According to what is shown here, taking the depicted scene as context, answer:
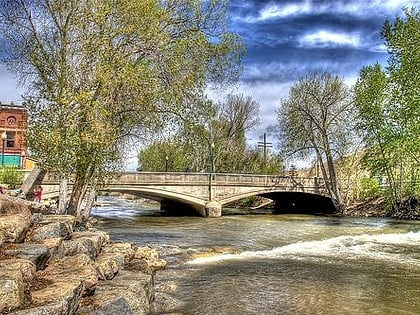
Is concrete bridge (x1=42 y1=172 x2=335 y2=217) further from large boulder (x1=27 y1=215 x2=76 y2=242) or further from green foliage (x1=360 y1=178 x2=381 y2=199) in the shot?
large boulder (x1=27 y1=215 x2=76 y2=242)

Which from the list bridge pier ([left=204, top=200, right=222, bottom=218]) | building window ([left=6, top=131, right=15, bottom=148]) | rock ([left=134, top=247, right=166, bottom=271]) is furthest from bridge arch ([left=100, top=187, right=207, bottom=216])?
building window ([left=6, top=131, right=15, bottom=148])

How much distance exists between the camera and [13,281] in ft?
18.9

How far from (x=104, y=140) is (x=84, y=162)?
106 cm

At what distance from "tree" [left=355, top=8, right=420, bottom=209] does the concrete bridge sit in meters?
7.74

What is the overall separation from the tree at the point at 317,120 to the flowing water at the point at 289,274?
71.3 feet

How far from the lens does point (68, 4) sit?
16.7m

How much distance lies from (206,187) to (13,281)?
3397 centimetres

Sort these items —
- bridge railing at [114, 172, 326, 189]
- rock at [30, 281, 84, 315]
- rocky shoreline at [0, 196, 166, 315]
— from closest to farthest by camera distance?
rock at [30, 281, 84, 315] < rocky shoreline at [0, 196, 166, 315] < bridge railing at [114, 172, 326, 189]

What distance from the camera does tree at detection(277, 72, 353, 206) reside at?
1697 inches

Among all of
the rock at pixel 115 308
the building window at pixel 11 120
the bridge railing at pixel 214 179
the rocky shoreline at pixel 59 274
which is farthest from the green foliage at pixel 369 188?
the building window at pixel 11 120

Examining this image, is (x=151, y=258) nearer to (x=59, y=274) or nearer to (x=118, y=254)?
(x=118, y=254)

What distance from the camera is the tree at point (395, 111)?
28.9 metres

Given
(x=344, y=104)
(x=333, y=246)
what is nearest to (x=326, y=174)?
(x=344, y=104)

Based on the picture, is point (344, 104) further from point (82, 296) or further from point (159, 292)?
point (82, 296)
